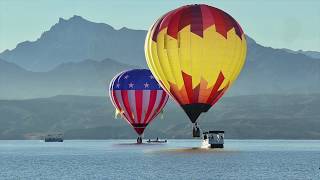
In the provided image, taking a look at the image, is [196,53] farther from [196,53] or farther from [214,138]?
[214,138]

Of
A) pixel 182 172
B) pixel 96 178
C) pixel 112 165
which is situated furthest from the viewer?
pixel 112 165

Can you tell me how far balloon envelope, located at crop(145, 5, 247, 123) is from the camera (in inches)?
5876

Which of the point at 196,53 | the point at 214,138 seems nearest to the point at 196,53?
the point at 196,53

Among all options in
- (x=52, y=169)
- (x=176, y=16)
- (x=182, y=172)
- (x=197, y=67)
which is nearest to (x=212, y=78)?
(x=197, y=67)

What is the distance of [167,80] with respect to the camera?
152 metres

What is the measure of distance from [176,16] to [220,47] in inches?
395

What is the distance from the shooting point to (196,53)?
149125 millimetres

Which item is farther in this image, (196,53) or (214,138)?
(214,138)

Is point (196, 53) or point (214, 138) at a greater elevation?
point (196, 53)

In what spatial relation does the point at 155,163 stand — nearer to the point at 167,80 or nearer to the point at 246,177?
the point at 167,80

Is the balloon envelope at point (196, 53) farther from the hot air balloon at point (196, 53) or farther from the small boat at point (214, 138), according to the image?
the small boat at point (214, 138)

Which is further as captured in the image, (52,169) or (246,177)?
(52,169)

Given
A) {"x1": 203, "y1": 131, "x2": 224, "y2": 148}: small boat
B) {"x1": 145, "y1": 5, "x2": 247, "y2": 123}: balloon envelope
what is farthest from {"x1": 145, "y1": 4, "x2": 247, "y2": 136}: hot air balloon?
{"x1": 203, "y1": 131, "x2": 224, "y2": 148}: small boat

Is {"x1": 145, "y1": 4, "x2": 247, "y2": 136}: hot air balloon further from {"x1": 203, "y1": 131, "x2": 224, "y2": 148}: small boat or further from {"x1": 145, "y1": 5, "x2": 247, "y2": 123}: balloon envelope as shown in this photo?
{"x1": 203, "y1": 131, "x2": 224, "y2": 148}: small boat
